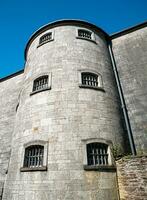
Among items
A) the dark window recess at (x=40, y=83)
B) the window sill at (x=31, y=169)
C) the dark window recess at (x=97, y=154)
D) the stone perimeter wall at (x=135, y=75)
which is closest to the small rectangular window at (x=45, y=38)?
the dark window recess at (x=40, y=83)

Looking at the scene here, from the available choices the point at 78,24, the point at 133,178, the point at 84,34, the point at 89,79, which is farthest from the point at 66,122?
the point at 78,24

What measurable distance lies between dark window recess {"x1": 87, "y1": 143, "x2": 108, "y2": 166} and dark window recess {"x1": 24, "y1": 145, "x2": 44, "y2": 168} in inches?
90.6

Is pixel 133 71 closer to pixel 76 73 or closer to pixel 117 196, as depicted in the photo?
pixel 76 73

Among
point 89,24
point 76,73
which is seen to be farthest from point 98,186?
point 89,24

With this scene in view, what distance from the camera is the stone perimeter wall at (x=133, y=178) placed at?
6859 mm

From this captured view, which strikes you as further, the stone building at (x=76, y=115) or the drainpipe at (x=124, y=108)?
the drainpipe at (x=124, y=108)

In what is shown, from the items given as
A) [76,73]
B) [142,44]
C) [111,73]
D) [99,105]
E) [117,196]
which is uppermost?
[142,44]

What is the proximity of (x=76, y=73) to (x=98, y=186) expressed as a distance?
632cm

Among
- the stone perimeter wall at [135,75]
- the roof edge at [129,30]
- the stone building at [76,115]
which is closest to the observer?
the stone building at [76,115]

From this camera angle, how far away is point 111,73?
39.1 ft

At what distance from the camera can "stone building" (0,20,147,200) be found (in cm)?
742

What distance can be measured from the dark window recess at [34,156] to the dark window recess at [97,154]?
2.30 m

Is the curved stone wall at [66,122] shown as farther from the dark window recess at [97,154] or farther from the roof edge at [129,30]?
the roof edge at [129,30]

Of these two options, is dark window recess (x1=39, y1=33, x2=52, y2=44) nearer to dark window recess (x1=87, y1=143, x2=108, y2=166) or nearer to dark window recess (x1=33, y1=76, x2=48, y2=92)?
dark window recess (x1=33, y1=76, x2=48, y2=92)
